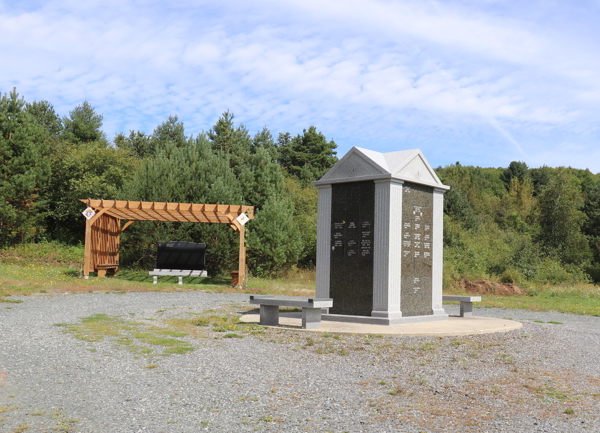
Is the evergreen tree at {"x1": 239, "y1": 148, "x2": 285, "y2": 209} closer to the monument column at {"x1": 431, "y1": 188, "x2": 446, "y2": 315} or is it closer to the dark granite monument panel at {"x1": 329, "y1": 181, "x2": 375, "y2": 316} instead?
the monument column at {"x1": 431, "y1": 188, "x2": 446, "y2": 315}

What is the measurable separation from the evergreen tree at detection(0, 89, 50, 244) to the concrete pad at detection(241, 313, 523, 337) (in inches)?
842

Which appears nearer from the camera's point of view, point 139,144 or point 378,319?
point 378,319

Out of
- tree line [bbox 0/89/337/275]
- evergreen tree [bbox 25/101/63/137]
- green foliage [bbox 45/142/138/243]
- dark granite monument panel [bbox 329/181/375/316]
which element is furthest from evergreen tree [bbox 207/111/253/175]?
dark granite monument panel [bbox 329/181/375/316]

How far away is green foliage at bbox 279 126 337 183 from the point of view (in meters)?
43.1

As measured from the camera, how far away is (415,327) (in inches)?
368

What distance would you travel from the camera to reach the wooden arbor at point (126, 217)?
61.7ft

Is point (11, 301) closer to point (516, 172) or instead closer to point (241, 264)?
point (241, 264)

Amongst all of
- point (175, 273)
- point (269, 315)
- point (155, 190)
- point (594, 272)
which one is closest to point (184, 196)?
point (155, 190)

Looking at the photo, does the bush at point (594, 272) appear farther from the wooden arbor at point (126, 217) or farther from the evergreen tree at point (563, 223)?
the wooden arbor at point (126, 217)

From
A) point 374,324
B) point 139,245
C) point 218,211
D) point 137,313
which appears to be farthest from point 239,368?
point 139,245

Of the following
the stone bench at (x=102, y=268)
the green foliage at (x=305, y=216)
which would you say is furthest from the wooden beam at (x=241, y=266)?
the green foliage at (x=305, y=216)

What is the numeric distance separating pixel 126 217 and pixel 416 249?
14313 mm

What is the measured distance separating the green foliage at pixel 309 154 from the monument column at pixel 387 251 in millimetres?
31625

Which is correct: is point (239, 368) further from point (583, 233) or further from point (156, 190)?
point (583, 233)
